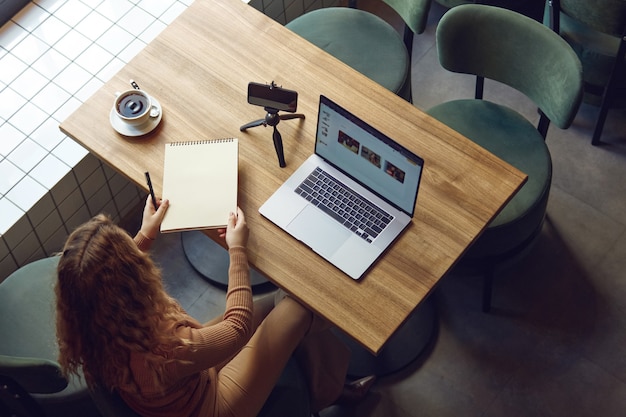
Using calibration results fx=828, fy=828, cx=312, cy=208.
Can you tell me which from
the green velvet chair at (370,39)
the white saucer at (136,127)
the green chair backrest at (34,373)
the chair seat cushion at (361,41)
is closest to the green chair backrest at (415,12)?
the green velvet chair at (370,39)

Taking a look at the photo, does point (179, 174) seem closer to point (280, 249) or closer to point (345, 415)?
point (280, 249)

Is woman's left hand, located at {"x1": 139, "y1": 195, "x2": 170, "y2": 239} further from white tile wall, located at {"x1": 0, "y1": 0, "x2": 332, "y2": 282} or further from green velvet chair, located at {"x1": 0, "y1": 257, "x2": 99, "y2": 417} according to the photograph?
white tile wall, located at {"x1": 0, "y1": 0, "x2": 332, "y2": 282}

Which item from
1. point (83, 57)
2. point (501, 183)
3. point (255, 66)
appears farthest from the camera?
point (83, 57)

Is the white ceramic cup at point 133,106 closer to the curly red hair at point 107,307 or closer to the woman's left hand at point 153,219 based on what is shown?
the woman's left hand at point 153,219

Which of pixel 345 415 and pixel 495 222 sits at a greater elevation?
pixel 495 222

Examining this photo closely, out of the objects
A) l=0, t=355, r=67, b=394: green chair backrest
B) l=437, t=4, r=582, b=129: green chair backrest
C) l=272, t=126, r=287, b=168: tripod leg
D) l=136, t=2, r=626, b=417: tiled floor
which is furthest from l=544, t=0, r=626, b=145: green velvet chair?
l=0, t=355, r=67, b=394: green chair backrest

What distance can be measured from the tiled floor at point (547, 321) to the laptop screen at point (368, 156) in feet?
2.85

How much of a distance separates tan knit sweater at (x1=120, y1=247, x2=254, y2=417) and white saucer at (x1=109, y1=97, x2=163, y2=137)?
55 cm

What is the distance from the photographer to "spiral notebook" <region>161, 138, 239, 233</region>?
2406 mm

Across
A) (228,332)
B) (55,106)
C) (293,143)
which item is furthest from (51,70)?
(228,332)

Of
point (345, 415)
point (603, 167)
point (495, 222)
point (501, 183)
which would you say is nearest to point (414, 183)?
point (501, 183)

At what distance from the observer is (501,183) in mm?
2453

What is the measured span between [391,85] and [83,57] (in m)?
1.21

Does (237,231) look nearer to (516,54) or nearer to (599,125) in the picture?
(516,54)
